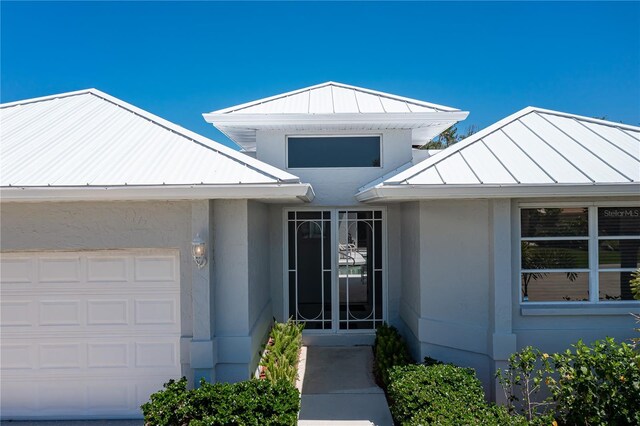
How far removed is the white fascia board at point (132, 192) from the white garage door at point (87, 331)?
1.19 metres

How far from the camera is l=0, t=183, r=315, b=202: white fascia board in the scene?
5.77m

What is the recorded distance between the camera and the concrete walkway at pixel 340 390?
21.5 ft

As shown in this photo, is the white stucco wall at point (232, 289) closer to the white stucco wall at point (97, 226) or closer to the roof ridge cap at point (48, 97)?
the white stucco wall at point (97, 226)

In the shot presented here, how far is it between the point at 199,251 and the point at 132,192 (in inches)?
51.8

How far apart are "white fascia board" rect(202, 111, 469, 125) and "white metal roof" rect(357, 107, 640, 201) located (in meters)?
2.30

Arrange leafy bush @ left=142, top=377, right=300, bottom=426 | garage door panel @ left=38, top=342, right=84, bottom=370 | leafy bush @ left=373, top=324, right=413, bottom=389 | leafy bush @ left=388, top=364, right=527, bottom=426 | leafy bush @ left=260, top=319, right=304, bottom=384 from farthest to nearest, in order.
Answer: leafy bush @ left=373, top=324, right=413, bottom=389, leafy bush @ left=260, top=319, right=304, bottom=384, garage door panel @ left=38, top=342, right=84, bottom=370, leafy bush @ left=142, top=377, right=300, bottom=426, leafy bush @ left=388, top=364, right=527, bottom=426

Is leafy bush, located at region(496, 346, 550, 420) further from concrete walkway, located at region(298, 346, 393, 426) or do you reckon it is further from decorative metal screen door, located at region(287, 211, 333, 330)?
decorative metal screen door, located at region(287, 211, 333, 330)

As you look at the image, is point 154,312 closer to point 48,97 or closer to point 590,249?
point 48,97

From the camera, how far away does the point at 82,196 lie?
580 centimetres

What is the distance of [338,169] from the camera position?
10469 millimetres

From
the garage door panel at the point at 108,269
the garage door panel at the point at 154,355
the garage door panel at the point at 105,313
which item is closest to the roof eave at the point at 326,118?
the garage door panel at the point at 108,269

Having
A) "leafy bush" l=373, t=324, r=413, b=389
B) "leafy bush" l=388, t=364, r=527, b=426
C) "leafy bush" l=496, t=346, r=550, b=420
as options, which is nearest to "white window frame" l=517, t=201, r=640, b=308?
"leafy bush" l=496, t=346, r=550, b=420

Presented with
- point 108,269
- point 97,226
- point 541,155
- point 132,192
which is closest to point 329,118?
point 541,155

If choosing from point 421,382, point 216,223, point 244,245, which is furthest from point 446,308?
point 216,223
